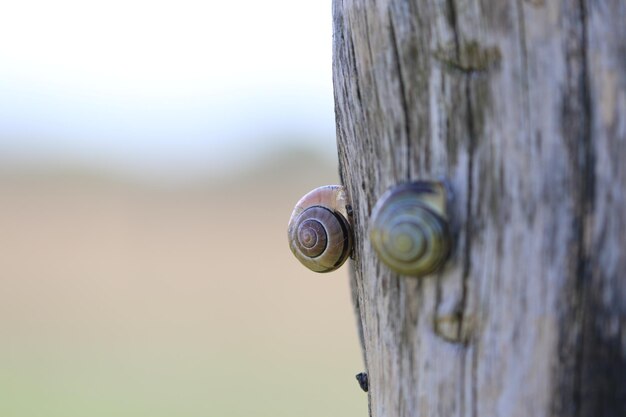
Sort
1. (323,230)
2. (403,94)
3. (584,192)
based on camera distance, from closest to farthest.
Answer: (584,192) < (403,94) < (323,230)

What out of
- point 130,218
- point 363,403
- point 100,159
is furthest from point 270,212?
point 363,403

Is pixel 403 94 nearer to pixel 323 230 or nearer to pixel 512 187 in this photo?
pixel 512 187

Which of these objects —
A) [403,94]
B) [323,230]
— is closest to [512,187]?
[403,94]

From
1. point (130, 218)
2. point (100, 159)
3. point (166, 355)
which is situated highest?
point (100, 159)

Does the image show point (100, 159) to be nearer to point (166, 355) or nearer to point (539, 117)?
point (166, 355)

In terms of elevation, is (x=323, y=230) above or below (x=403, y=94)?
below

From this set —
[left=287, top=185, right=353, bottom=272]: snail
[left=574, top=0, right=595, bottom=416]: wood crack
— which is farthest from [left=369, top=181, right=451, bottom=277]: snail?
[left=287, top=185, right=353, bottom=272]: snail
